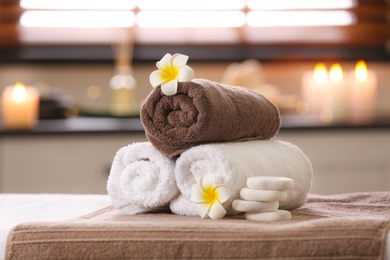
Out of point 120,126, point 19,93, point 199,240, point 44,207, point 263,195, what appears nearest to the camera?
point 199,240

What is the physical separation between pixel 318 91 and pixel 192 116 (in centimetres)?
187

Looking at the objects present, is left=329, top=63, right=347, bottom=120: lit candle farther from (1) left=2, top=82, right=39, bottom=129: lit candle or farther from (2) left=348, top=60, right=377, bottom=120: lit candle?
(1) left=2, top=82, right=39, bottom=129: lit candle

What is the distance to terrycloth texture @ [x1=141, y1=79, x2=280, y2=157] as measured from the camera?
0.91 meters

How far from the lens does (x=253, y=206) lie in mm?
883

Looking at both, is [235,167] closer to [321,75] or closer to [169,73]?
[169,73]

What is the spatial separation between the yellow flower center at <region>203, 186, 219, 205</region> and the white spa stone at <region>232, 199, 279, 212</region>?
0.03 metres

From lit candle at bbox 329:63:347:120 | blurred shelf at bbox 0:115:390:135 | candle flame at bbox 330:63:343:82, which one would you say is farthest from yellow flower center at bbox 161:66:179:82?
lit candle at bbox 329:63:347:120

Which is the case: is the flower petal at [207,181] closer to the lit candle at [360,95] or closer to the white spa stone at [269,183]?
the white spa stone at [269,183]

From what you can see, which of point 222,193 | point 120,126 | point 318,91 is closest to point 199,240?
point 222,193

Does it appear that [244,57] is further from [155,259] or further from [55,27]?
[155,259]

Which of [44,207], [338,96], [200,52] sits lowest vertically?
[44,207]

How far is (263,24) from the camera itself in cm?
305

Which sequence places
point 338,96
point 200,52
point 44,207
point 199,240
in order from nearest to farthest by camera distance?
point 199,240, point 44,207, point 338,96, point 200,52

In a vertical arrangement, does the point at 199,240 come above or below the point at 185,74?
A: below
